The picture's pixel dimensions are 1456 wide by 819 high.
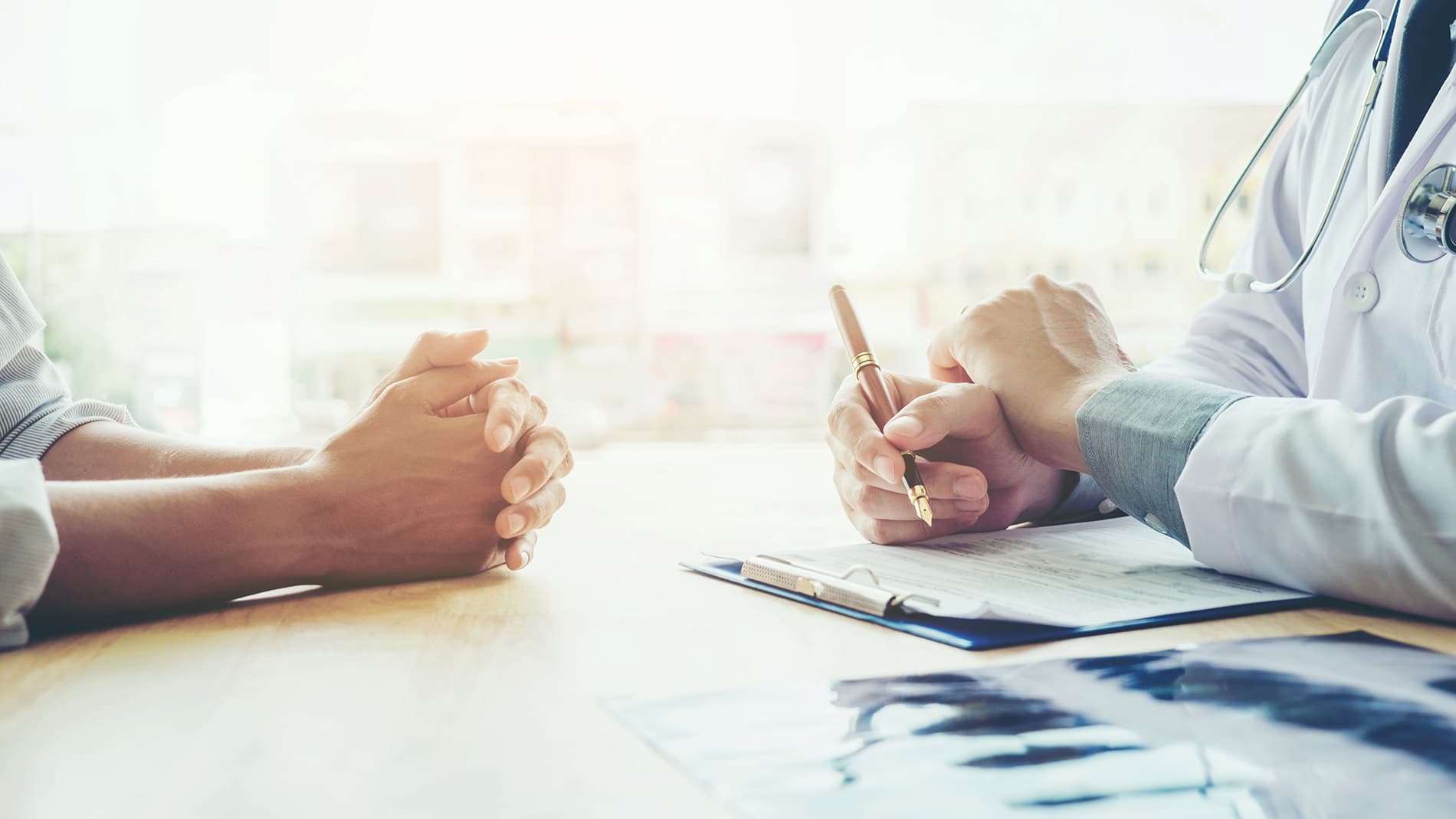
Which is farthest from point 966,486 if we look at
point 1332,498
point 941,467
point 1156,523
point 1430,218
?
point 1430,218

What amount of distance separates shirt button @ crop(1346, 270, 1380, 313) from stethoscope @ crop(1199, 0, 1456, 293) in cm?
4

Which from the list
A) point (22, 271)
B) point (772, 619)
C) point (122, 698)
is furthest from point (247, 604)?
point (22, 271)

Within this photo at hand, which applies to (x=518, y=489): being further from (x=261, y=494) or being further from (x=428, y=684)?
(x=428, y=684)

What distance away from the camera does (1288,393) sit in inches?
38.0

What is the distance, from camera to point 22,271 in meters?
4.32

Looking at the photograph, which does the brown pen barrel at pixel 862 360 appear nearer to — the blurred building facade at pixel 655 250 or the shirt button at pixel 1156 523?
the shirt button at pixel 1156 523

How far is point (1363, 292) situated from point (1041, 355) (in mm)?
236

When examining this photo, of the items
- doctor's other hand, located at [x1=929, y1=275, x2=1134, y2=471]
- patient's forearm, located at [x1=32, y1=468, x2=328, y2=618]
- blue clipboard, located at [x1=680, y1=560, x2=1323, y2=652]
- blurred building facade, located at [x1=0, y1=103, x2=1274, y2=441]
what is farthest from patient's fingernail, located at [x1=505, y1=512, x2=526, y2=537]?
blurred building facade, located at [x1=0, y1=103, x2=1274, y2=441]

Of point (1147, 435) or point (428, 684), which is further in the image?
point (1147, 435)

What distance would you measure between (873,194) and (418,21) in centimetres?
239

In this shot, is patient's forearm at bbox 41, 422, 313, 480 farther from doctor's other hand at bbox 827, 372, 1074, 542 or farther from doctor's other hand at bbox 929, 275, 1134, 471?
doctor's other hand at bbox 929, 275, 1134, 471

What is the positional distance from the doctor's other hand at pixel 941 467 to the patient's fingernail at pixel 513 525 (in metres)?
0.23

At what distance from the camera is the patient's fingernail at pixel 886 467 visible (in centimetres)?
69

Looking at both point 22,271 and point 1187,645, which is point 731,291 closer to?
point 22,271
